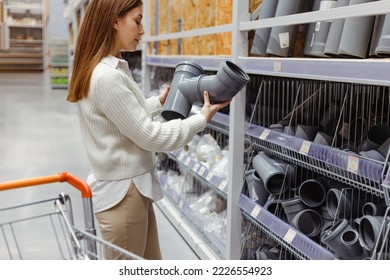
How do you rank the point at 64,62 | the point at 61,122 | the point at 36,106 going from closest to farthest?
the point at 61,122, the point at 36,106, the point at 64,62

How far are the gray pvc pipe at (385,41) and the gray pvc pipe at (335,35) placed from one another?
22cm

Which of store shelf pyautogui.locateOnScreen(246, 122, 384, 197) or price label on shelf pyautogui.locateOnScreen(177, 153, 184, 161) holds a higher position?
store shelf pyautogui.locateOnScreen(246, 122, 384, 197)

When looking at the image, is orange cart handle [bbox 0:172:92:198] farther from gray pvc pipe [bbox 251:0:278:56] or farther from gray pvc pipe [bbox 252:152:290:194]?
gray pvc pipe [bbox 251:0:278:56]

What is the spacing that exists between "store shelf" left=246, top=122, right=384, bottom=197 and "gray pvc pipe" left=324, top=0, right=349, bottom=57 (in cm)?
32

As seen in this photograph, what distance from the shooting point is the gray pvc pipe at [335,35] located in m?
1.78

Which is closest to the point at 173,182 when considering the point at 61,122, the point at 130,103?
the point at 130,103

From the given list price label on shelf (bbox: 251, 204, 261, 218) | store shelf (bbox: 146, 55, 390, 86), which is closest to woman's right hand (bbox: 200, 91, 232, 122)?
store shelf (bbox: 146, 55, 390, 86)

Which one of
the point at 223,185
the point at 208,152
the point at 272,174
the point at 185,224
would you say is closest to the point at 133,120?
the point at 272,174

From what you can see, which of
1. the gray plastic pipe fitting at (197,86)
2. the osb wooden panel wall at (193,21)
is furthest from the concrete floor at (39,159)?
the osb wooden panel wall at (193,21)

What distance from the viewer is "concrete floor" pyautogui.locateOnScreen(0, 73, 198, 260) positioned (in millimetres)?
2943

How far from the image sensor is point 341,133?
198cm

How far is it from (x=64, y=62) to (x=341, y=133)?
11877 millimetres

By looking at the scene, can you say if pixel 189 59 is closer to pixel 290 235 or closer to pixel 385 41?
pixel 290 235
